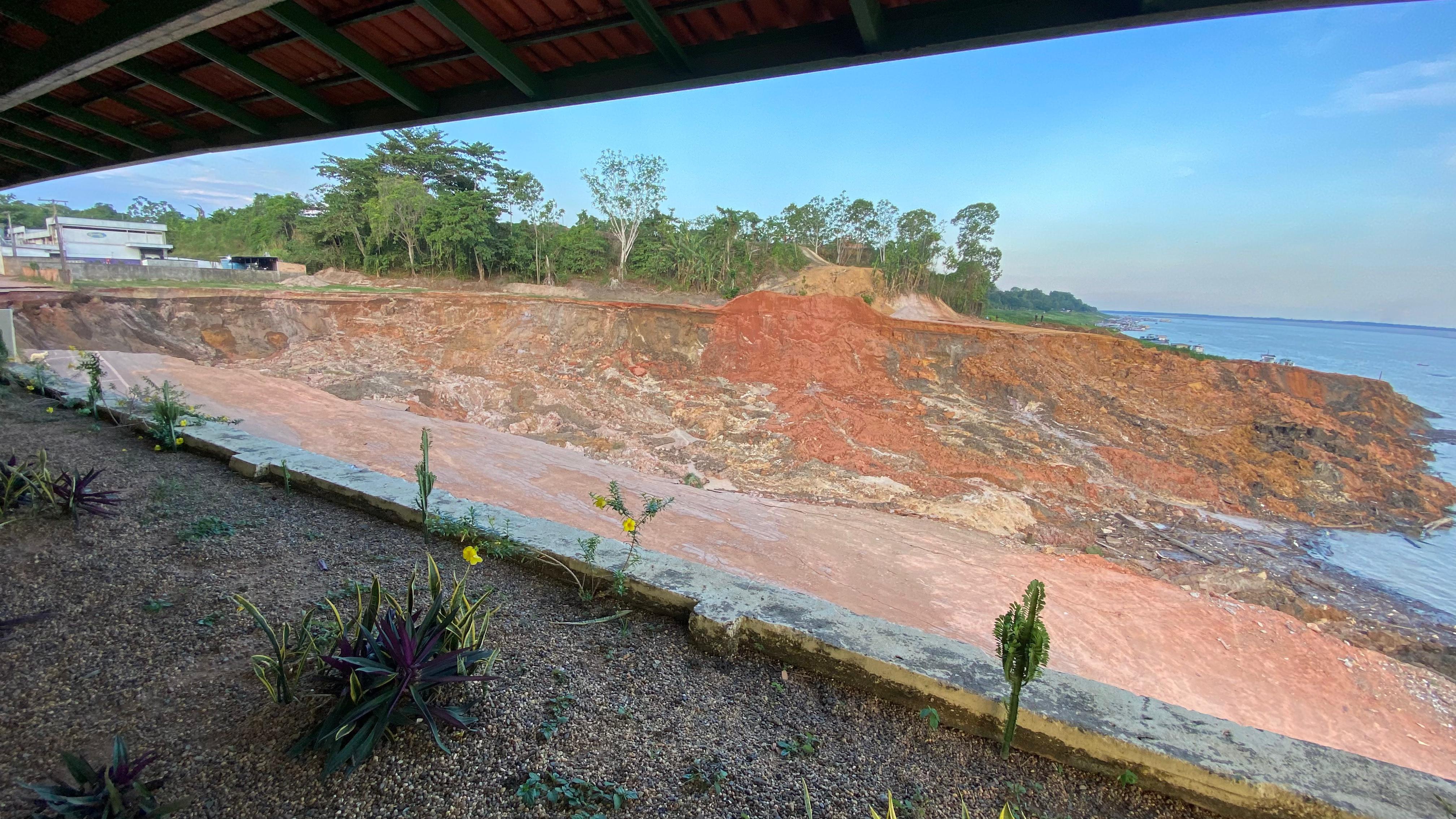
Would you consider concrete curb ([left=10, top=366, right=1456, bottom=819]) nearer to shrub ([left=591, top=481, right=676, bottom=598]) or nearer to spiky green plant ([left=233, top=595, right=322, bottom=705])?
shrub ([left=591, top=481, right=676, bottom=598])

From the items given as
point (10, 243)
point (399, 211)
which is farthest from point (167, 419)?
point (10, 243)

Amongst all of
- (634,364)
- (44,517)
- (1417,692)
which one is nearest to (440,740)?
(44,517)

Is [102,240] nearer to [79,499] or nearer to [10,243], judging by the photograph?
[10,243]

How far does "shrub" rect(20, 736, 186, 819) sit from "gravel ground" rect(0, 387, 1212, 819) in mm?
111

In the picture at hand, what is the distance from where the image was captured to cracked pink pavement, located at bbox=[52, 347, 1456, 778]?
7.36m

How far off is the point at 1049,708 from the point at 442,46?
4.53 metres

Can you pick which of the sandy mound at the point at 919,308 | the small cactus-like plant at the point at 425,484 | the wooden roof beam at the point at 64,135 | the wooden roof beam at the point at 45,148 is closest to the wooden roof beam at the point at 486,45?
the small cactus-like plant at the point at 425,484

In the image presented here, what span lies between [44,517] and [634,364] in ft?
54.4

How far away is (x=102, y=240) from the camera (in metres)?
39.0

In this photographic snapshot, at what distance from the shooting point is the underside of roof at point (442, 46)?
2375 mm

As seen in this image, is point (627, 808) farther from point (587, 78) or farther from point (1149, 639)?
point (1149, 639)

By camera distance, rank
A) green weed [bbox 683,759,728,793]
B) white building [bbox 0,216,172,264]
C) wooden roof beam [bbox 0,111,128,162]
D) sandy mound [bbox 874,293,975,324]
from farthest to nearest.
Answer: white building [bbox 0,216,172,264] < sandy mound [bbox 874,293,975,324] < wooden roof beam [bbox 0,111,128,162] < green weed [bbox 683,759,728,793]

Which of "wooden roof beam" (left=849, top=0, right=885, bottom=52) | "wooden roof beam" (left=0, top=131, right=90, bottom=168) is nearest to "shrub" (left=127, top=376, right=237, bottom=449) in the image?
"wooden roof beam" (left=0, top=131, right=90, bottom=168)

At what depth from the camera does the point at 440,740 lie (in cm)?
157
